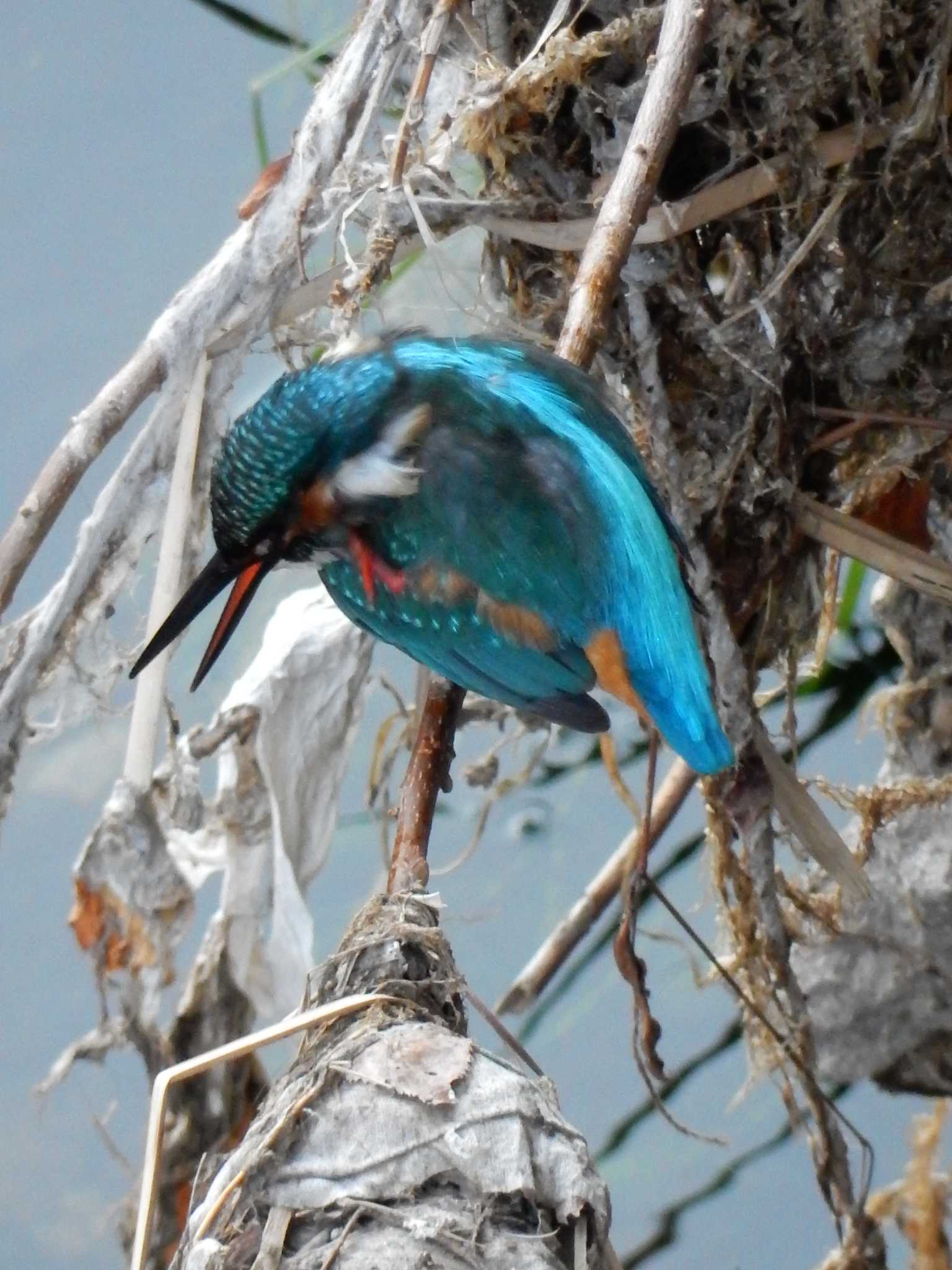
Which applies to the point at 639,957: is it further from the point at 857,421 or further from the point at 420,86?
the point at 420,86

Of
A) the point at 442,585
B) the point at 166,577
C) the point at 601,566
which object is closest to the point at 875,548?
the point at 601,566

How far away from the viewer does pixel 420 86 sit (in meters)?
1.10

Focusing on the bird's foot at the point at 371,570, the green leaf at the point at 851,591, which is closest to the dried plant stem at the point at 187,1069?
the bird's foot at the point at 371,570

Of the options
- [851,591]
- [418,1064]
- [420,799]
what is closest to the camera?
[418,1064]

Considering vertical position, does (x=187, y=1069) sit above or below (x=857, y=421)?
below

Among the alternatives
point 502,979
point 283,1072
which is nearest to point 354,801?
point 502,979

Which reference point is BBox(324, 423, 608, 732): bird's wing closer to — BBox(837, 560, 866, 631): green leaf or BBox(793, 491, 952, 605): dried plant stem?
BBox(793, 491, 952, 605): dried plant stem

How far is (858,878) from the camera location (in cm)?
121

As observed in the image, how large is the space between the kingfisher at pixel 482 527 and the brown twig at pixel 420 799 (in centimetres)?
9

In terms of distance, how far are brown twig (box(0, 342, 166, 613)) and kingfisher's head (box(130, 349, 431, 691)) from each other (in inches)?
3.1

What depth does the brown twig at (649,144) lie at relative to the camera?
1.00m

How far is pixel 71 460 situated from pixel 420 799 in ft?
1.21

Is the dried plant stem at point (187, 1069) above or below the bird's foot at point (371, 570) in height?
below

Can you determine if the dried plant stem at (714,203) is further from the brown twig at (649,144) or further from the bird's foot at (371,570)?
the bird's foot at (371,570)
